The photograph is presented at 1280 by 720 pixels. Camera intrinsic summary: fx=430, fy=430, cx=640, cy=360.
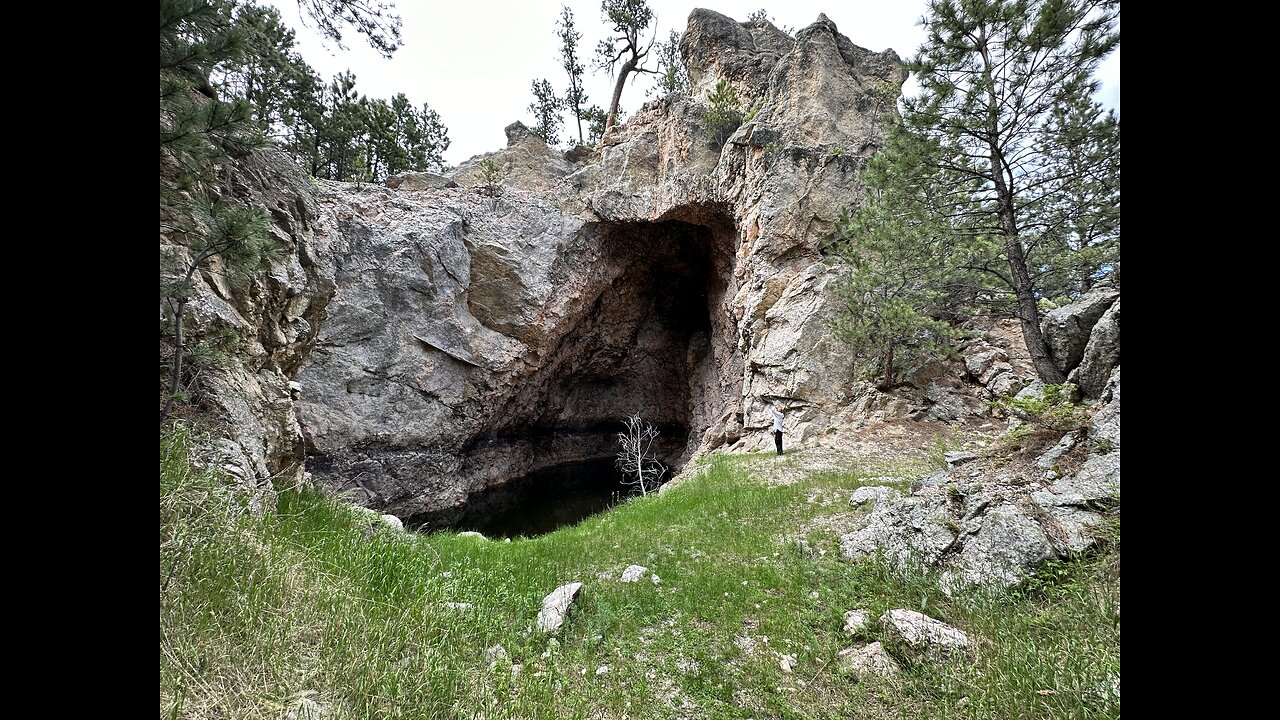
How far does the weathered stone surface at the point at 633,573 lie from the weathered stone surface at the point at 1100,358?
5656 millimetres

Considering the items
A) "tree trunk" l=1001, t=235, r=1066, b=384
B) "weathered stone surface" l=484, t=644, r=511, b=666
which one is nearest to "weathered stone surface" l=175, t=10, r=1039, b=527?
"tree trunk" l=1001, t=235, r=1066, b=384

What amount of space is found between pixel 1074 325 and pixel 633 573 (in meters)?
6.55

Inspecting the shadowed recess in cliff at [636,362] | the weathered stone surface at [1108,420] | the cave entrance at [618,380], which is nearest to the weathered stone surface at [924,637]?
A: the weathered stone surface at [1108,420]

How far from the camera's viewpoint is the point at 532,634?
146 inches

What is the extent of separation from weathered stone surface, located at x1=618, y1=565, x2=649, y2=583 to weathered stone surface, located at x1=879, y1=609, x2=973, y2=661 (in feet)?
8.75

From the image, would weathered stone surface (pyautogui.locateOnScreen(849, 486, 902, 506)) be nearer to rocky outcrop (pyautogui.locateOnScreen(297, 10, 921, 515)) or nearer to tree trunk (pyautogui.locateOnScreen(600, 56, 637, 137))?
rocky outcrop (pyautogui.locateOnScreen(297, 10, 921, 515))

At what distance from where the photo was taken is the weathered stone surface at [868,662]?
10.1ft

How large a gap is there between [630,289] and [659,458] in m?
10.4

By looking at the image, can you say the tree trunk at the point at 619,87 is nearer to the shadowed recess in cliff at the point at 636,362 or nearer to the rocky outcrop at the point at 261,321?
the shadowed recess in cliff at the point at 636,362

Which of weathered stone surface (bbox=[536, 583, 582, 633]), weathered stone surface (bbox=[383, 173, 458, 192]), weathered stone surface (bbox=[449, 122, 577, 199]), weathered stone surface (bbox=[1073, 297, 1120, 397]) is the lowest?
weathered stone surface (bbox=[536, 583, 582, 633])

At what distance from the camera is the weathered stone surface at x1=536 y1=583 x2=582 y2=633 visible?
3.86 metres
